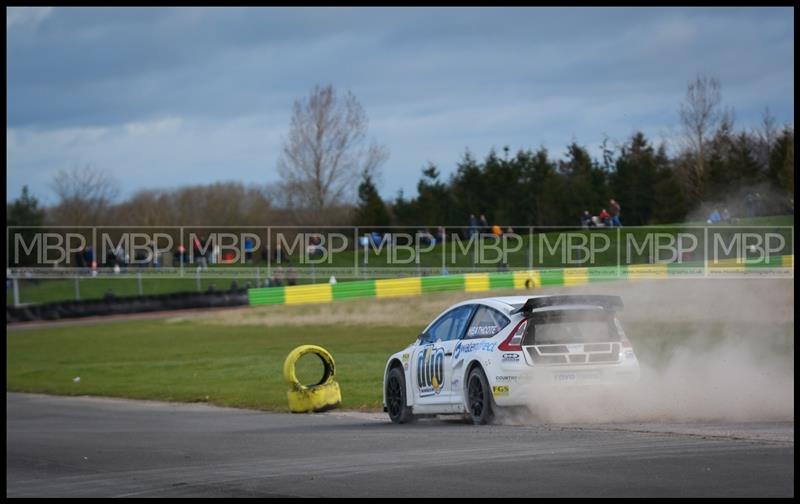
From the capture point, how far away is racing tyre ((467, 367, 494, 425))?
39.1 ft

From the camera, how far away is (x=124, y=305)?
47.5 m

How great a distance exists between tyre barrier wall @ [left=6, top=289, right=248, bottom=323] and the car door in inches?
1275

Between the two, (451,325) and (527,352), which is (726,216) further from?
(527,352)

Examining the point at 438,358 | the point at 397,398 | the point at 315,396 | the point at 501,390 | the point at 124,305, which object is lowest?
the point at 315,396

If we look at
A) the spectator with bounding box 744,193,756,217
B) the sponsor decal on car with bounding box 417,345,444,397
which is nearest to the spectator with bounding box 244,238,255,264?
the spectator with bounding box 744,193,756,217

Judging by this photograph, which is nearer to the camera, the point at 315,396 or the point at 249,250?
the point at 315,396

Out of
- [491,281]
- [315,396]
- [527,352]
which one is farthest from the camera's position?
[491,281]

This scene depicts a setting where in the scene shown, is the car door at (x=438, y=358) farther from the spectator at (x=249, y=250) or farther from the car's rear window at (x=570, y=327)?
the spectator at (x=249, y=250)

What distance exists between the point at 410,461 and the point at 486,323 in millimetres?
3402

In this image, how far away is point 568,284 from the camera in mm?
24141

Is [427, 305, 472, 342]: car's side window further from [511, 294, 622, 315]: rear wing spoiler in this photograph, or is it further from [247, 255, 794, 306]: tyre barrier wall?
[247, 255, 794, 306]: tyre barrier wall

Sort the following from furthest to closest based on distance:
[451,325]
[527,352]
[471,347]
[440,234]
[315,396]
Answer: [440,234] < [315,396] < [451,325] < [471,347] < [527,352]

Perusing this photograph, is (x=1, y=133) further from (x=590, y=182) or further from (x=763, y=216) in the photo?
(x=590, y=182)

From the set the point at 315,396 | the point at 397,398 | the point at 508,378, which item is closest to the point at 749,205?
the point at 315,396
